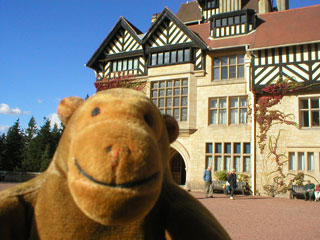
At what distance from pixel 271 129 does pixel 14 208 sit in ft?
48.0

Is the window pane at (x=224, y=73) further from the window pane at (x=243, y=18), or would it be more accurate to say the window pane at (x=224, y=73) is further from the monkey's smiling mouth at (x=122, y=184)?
the monkey's smiling mouth at (x=122, y=184)

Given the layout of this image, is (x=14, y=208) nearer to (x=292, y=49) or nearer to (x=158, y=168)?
(x=158, y=168)

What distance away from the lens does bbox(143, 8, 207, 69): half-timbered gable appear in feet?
53.6

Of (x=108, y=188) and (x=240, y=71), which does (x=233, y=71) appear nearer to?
(x=240, y=71)

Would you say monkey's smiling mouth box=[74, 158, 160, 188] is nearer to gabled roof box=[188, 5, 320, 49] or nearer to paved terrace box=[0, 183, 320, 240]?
paved terrace box=[0, 183, 320, 240]

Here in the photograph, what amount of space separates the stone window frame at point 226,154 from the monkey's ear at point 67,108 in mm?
14241

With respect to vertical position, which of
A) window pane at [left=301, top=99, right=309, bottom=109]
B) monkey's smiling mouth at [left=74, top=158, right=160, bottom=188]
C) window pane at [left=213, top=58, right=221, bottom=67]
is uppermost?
window pane at [left=213, top=58, right=221, bottom=67]

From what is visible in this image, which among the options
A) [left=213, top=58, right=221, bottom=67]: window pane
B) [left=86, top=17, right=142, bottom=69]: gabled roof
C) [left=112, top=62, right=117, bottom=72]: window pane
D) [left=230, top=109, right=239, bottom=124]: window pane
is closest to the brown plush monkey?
[left=230, top=109, right=239, bottom=124]: window pane

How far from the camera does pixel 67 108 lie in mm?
1446

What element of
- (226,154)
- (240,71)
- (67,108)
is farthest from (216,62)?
(67,108)

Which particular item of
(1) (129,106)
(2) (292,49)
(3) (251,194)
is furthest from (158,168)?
(2) (292,49)

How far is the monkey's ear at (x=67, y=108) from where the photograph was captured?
4.73ft

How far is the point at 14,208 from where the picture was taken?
1.28 metres

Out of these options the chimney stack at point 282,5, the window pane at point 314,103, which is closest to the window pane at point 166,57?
the window pane at point 314,103
